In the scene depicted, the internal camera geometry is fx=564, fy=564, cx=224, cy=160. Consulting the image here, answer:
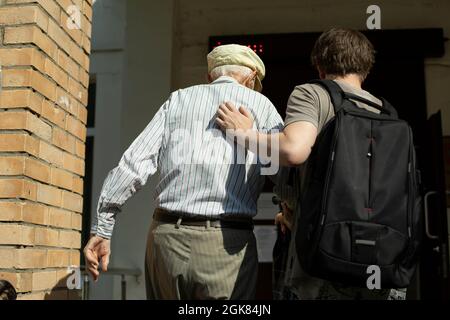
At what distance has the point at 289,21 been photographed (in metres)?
5.34

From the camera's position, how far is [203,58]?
17.8 feet

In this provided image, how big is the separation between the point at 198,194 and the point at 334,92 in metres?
0.62

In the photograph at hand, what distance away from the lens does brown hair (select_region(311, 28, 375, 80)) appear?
212cm

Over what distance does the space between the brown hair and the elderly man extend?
305 millimetres

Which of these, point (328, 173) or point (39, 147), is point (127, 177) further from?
point (328, 173)

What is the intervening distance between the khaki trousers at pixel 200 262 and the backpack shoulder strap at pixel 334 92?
59 cm

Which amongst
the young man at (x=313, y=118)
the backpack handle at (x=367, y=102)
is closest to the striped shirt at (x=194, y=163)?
the young man at (x=313, y=118)

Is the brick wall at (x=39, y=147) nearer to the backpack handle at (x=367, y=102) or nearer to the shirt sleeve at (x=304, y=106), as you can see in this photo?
the shirt sleeve at (x=304, y=106)

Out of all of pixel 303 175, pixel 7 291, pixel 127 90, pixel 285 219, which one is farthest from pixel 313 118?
pixel 127 90

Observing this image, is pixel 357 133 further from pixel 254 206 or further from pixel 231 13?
pixel 231 13

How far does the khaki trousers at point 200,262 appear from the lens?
6.77 feet
